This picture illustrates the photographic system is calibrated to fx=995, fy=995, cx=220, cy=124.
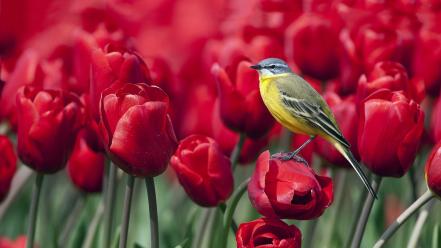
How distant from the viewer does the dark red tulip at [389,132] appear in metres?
0.83

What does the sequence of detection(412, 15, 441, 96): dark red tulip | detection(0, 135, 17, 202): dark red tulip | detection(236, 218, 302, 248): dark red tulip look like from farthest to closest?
detection(412, 15, 441, 96): dark red tulip, detection(0, 135, 17, 202): dark red tulip, detection(236, 218, 302, 248): dark red tulip

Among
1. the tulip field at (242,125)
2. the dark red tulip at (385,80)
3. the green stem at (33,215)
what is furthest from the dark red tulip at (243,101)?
the green stem at (33,215)

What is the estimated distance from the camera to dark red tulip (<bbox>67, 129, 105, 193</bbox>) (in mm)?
1076

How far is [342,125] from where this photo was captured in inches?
36.9

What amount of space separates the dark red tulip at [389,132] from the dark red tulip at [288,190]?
0.09m

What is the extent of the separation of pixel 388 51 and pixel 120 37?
0.28 meters

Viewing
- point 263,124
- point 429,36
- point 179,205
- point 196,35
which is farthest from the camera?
point 196,35

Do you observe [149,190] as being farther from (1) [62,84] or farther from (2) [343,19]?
(2) [343,19]

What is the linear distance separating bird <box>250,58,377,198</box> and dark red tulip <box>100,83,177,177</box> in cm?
11

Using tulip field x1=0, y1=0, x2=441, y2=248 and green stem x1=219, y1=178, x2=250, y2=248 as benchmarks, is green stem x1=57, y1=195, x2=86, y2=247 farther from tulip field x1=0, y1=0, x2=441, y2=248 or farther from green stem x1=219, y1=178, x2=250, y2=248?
green stem x1=219, y1=178, x2=250, y2=248

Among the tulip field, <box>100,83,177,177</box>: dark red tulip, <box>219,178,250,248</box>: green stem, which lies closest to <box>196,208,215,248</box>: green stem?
the tulip field

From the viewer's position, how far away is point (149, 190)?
2.57ft

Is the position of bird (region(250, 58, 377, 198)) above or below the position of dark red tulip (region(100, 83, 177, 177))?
below

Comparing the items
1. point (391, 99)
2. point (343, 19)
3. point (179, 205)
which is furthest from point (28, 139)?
point (179, 205)
